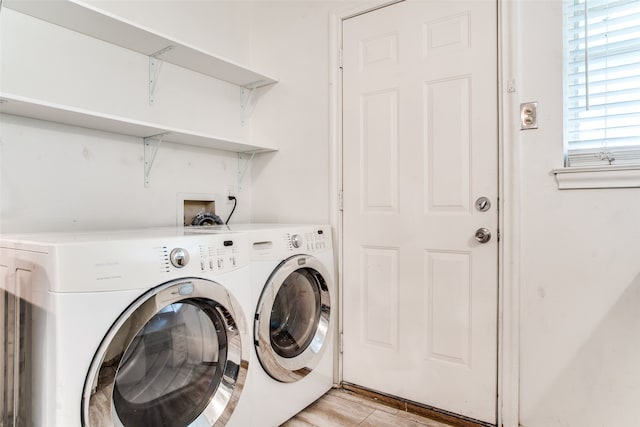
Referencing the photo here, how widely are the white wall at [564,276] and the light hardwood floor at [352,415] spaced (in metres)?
0.49

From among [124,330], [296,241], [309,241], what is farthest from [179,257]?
[309,241]

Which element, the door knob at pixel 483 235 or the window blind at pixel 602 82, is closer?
the window blind at pixel 602 82

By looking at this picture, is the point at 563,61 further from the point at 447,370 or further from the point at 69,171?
the point at 69,171

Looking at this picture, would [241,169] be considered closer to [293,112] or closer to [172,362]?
[293,112]

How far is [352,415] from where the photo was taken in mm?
1802

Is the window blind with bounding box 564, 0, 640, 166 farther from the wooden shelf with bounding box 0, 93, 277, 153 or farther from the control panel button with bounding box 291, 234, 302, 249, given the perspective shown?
the wooden shelf with bounding box 0, 93, 277, 153

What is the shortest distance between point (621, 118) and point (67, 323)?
197cm

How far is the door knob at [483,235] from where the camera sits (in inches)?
65.9

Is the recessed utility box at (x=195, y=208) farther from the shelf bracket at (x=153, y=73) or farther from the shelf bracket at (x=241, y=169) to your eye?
the shelf bracket at (x=153, y=73)

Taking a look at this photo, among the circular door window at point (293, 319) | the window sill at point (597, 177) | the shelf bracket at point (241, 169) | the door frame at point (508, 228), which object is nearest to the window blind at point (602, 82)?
the window sill at point (597, 177)

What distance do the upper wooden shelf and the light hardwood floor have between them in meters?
1.82

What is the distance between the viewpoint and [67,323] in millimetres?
953

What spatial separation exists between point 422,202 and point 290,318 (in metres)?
0.85

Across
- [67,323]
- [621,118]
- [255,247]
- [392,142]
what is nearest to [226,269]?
[255,247]
